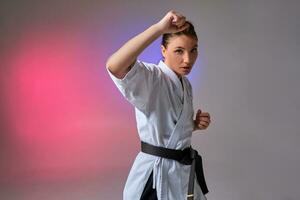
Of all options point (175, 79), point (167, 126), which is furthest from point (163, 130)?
point (175, 79)

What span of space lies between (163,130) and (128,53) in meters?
0.24

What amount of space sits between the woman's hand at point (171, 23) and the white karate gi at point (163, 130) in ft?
0.35

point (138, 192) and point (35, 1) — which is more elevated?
point (35, 1)

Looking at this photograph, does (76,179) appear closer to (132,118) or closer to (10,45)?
(132,118)

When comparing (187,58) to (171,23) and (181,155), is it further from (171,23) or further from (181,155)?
(181,155)

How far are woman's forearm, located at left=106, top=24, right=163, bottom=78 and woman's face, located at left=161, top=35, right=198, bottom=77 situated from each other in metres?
0.15

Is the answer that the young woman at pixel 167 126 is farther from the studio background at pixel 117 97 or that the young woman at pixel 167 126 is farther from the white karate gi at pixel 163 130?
the studio background at pixel 117 97

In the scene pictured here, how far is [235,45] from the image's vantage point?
5.02ft

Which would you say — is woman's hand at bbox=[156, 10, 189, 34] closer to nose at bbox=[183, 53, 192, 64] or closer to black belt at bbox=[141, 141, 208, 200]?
nose at bbox=[183, 53, 192, 64]

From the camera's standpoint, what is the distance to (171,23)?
818 mm

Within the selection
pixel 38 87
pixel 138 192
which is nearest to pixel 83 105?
pixel 38 87

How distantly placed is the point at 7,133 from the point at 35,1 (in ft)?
1.80

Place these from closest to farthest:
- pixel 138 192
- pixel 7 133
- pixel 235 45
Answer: pixel 138 192 < pixel 7 133 < pixel 235 45

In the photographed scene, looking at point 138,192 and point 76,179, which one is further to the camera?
point 76,179
